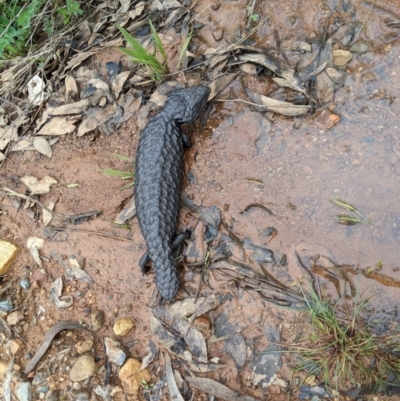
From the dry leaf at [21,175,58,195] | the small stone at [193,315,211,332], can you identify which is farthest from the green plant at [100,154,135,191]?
the small stone at [193,315,211,332]

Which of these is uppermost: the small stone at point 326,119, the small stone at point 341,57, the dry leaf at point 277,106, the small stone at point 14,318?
the small stone at point 341,57

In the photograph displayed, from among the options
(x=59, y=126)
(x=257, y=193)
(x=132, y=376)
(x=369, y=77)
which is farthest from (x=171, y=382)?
(x=369, y=77)

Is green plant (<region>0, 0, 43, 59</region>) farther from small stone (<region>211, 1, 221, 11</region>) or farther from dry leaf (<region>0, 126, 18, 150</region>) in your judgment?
small stone (<region>211, 1, 221, 11</region>)

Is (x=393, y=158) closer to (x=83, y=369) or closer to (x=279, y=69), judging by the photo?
(x=279, y=69)

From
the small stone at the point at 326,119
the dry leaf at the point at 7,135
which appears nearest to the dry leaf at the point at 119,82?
the dry leaf at the point at 7,135

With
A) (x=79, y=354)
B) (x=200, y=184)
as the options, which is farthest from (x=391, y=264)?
(x=79, y=354)

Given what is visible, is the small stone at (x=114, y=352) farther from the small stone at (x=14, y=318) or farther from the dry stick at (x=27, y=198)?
the dry stick at (x=27, y=198)

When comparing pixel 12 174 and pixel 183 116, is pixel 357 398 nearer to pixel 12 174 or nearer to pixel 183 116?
pixel 183 116
